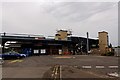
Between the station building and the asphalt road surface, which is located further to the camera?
the station building

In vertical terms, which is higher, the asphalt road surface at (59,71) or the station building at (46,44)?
the station building at (46,44)

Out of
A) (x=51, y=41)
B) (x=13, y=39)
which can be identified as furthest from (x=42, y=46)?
(x=13, y=39)

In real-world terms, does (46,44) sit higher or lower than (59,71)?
higher

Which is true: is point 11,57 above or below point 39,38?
below

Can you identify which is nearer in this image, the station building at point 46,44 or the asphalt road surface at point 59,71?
the asphalt road surface at point 59,71

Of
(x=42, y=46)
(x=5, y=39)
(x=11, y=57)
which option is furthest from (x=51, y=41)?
(x=11, y=57)

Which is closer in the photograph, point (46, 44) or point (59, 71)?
point (59, 71)

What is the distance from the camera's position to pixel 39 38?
245 ft

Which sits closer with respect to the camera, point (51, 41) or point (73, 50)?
point (51, 41)

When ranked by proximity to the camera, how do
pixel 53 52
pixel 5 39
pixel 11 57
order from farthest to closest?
pixel 53 52 < pixel 5 39 < pixel 11 57

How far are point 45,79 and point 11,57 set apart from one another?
3815 cm

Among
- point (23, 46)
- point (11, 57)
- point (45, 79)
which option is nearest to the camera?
point (45, 79)

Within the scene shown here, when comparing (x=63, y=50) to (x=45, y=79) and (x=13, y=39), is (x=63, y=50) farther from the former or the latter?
(x=45, y=79)

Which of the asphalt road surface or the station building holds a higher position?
the station building
